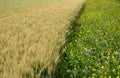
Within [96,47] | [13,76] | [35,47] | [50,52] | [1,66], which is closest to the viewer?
[13,76]

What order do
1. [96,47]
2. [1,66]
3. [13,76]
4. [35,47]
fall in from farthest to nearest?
[96,47], [35,47], [1,66], [13,76]

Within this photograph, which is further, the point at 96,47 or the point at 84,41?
the point at 84,41

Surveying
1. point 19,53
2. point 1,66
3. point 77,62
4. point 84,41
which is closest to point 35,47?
point 19,53

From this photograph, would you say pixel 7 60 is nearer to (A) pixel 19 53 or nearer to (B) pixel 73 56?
(A) pixel 19 53

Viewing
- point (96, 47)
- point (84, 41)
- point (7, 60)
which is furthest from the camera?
point (84, 41)

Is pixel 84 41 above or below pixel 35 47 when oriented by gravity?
below

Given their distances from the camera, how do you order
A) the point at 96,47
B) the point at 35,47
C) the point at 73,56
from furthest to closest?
the point at 96,47
the point at 73,56
the point at 35,47

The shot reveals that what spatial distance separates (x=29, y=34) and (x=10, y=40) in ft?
2.87

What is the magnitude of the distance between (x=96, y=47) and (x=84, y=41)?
81 cm

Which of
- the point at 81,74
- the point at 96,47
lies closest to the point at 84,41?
the point at 96,47

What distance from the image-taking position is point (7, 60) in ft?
13.6

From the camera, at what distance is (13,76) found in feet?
11.5

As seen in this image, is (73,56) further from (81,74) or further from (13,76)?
(13,76)

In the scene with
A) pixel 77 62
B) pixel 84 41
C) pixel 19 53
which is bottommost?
pixel 84 41
